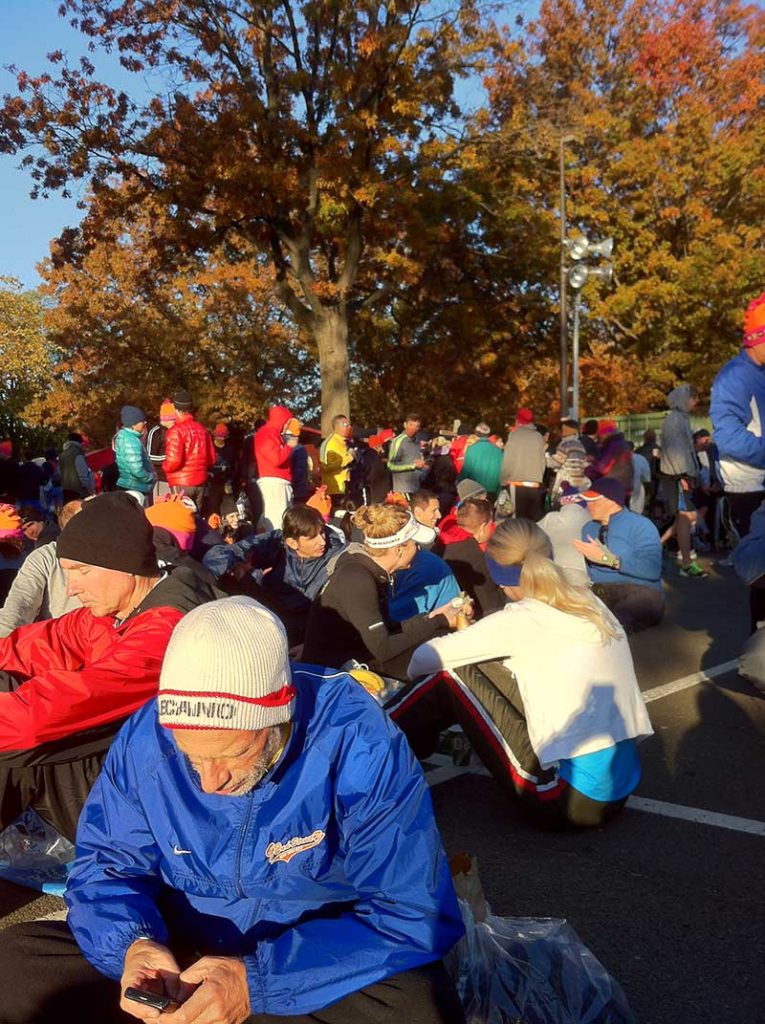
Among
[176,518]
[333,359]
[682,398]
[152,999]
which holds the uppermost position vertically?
[333,359]

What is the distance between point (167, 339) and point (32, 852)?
3003 centimetres

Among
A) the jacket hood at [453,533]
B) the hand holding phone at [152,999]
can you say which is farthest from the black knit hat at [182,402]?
the hand holding phone at [152,999]

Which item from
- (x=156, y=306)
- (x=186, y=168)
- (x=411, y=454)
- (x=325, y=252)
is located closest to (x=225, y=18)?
(x=186, y=168)

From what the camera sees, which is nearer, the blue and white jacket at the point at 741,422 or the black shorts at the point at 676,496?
the blue and white jacket at the point at 741,422

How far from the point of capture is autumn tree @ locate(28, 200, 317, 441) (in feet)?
109

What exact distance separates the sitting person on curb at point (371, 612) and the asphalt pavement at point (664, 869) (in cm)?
69

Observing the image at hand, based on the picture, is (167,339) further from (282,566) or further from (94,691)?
(94,691)

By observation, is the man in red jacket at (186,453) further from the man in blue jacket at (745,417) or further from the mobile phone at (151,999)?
the mobile phone at (151,999)

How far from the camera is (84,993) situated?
2.39 metres

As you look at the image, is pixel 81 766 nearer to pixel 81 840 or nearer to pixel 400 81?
pixel 81 840

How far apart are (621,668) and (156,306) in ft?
101

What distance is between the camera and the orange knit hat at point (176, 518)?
7.29 metres

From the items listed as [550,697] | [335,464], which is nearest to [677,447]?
[335,464]

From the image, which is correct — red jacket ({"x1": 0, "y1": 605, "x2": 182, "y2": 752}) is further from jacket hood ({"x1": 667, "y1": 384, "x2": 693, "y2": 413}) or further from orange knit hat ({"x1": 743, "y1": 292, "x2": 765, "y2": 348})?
jacket hood ({"x1": 667, "y1": 384, "x2": 693, "y2": 413})
